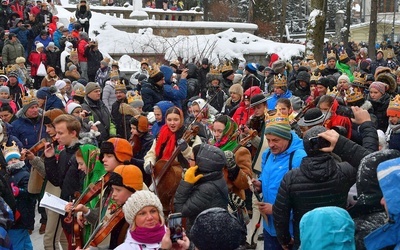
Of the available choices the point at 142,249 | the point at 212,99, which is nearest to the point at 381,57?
the point at 212,99

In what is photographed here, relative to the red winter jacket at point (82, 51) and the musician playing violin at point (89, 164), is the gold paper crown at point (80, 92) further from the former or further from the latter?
the red winter jacket at point (82, 51)

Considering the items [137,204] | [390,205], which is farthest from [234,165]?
[390,205]

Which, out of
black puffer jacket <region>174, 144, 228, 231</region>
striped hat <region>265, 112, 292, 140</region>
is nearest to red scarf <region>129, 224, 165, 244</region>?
black puffer jacket <region>174, 144, 228, 231</region>

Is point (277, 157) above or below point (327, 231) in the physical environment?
below

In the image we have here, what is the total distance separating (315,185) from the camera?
13.8 ft

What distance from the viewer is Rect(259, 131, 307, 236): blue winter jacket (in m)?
4.86

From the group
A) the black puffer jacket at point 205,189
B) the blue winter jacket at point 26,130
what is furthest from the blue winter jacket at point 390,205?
the blue winter jacket at point 26,130

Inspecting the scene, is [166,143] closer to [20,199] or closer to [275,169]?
[20,199]

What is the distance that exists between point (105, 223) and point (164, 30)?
22780mm

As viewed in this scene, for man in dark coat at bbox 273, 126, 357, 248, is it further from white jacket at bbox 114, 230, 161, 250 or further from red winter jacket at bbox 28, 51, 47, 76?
red winter jacket at bbox 28, 51, 47, 76

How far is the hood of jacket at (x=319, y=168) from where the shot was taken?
13.7 feet

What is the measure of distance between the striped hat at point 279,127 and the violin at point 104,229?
1455mm

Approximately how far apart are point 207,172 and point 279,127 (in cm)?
72

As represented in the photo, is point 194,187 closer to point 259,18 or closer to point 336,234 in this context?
point 336,234
